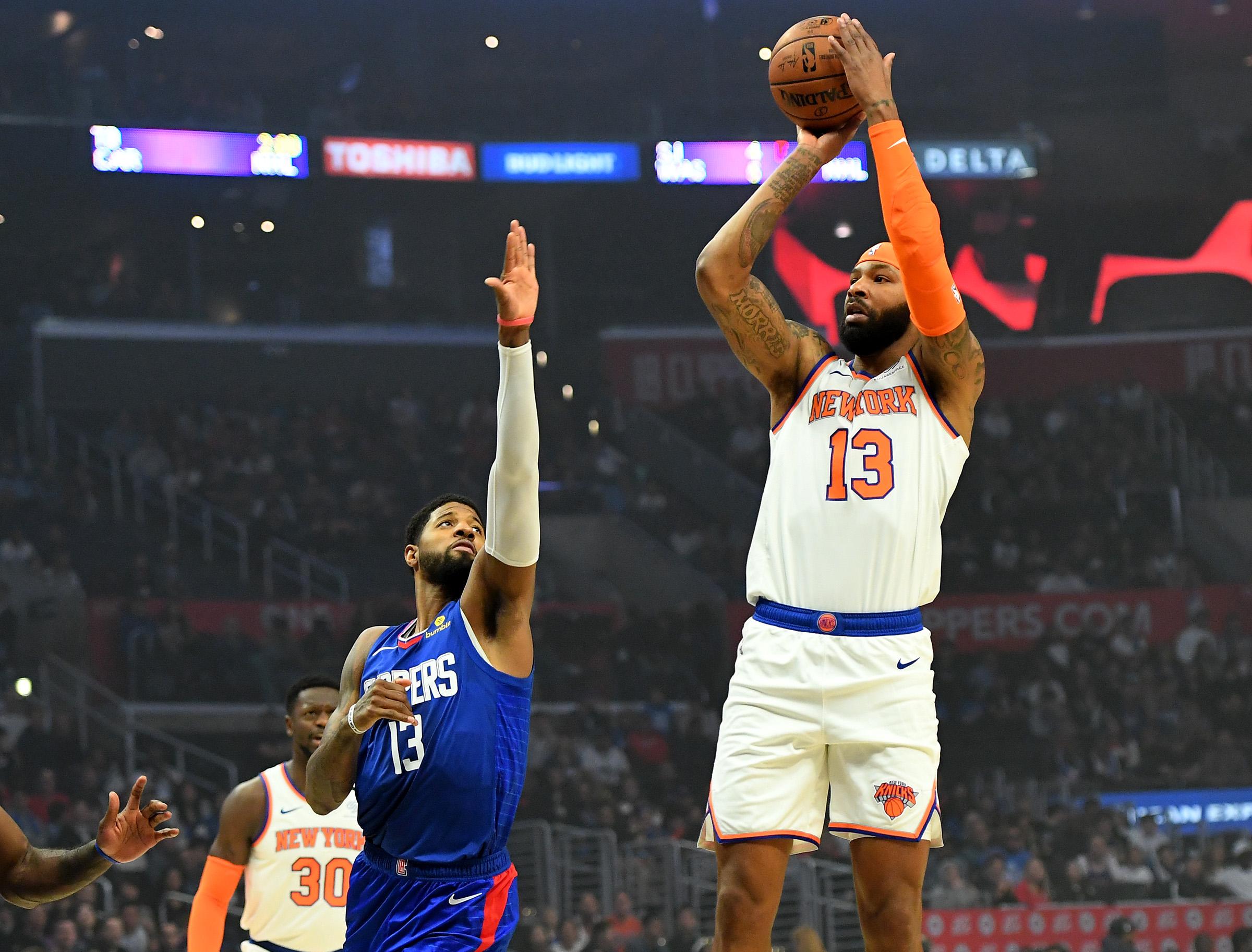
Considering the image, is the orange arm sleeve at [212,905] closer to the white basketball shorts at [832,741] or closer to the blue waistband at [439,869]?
the blue waistband at [439,869]

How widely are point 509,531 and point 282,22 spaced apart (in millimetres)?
20910

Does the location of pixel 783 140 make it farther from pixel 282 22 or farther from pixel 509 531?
pixel 509 531

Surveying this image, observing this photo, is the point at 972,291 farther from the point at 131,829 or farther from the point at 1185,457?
the point at 131,829

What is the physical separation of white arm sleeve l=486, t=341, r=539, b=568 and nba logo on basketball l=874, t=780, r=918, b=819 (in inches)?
43.1

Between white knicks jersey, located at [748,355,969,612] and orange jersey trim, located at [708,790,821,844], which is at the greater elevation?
white knicks jersey, located at [748,355,969,612]

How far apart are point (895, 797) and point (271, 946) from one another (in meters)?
3.21

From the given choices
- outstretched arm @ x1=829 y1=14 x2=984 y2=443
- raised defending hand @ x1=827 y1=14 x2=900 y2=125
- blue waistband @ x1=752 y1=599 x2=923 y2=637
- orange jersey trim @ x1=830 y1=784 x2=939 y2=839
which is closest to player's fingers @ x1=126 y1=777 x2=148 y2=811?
blue waistband @ x1=752 y1=599 x2=923 y2=637

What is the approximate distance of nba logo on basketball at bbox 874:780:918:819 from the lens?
152 inches

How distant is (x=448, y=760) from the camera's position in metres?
A: 3.85

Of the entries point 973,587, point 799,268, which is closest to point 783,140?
point 799,268

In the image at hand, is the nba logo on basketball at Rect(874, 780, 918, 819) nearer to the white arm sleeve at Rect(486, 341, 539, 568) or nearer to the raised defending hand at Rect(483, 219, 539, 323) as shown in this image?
the white arm sleeve at Rect(486, 341, 539, 568)

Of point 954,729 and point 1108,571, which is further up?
point 1108,571

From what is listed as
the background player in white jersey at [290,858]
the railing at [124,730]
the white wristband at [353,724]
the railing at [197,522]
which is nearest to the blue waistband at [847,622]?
the white wristband at [353,724]

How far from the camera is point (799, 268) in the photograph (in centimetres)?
2216
